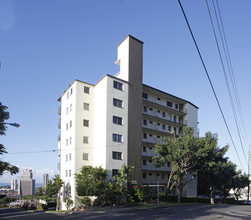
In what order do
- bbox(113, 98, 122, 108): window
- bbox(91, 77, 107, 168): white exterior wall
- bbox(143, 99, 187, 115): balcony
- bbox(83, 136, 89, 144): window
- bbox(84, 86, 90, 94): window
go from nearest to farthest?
bbox(91, 77, 107, 168): white exterior wall < bbox(113, 98, 122, 108): window < bbox(83, 136, 89, 144): window < bbox(84, 86, 90, 94): window < bbox(143, 99, 187, 115): balcony

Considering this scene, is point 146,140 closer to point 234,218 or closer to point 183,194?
point 183,194

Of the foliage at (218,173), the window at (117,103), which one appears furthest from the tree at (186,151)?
the window at (117,103)

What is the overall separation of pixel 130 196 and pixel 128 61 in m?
20.6

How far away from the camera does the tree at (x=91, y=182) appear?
3241 cm

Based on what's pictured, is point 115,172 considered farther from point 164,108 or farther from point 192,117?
point 192,117

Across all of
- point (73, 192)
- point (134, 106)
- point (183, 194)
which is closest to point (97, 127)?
point (134, 106)

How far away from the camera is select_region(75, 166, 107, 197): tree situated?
32406mm

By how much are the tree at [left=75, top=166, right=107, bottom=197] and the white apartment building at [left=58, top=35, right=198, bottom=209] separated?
2.26 metres

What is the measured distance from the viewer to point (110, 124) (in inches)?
1470

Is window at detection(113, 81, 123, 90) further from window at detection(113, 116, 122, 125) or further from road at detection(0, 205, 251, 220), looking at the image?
road at detection(0, 205, 251, 220)

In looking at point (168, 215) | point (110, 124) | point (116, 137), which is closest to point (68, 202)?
point (116, 137)

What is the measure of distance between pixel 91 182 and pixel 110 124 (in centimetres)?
866

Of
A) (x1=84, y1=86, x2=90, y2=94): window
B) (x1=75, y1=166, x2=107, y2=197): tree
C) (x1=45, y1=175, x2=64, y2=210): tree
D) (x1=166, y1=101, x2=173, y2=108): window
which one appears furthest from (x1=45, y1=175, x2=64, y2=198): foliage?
A: (x1=166, y1=101, x2=173, y2=108): window

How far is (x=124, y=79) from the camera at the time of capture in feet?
137
